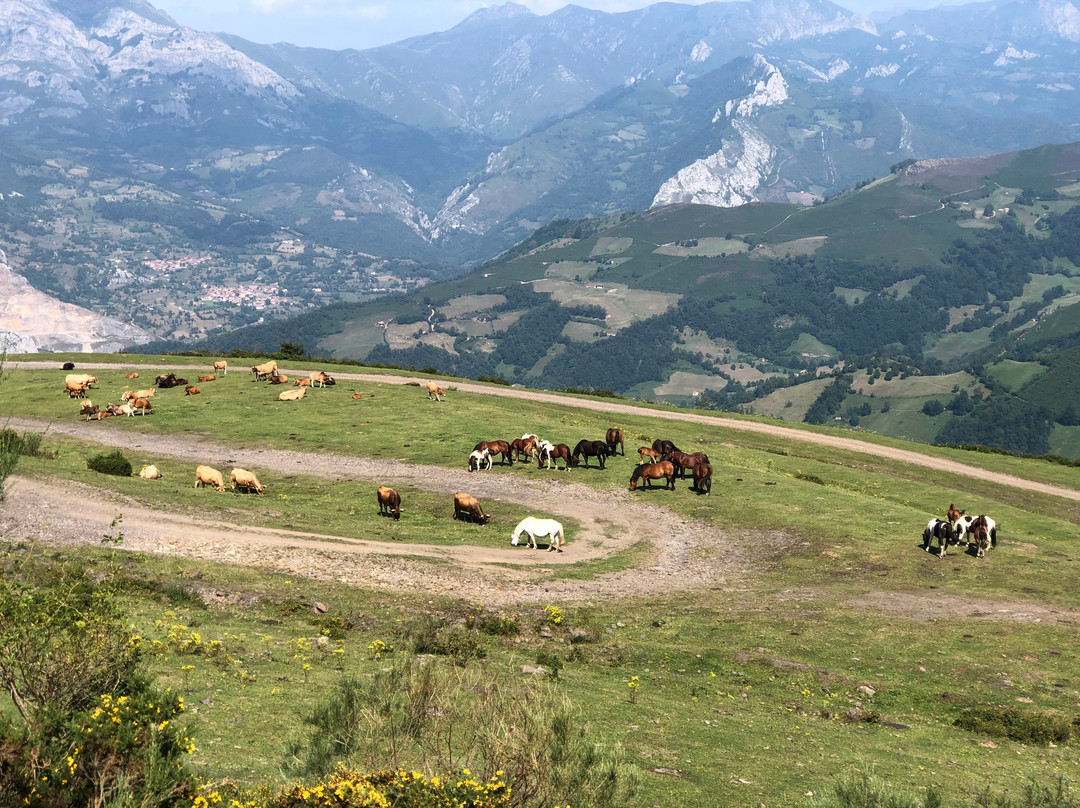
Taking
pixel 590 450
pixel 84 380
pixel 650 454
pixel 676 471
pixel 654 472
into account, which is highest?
pixel 650 454

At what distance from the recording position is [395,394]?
77.2 m

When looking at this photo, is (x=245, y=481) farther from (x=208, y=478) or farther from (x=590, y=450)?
(x=590, y=450)

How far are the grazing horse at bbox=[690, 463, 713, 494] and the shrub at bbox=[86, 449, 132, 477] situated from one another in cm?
3312

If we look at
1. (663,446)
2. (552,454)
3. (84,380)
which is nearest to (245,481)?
(552,454)

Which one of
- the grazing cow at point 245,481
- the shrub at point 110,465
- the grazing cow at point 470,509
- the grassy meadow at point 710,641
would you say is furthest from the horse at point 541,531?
the shrub at point 110,465

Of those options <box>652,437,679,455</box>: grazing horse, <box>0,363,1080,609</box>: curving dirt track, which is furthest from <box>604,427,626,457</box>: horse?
<box>0,363,1080,609</box>: curving dirt track

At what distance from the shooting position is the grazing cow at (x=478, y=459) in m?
53.3

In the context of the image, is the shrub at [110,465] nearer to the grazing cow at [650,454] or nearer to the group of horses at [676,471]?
the group of horses at [676,471]

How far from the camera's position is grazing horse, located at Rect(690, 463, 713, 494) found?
49719mm

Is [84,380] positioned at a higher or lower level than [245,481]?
higher

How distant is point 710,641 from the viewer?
2856 cm

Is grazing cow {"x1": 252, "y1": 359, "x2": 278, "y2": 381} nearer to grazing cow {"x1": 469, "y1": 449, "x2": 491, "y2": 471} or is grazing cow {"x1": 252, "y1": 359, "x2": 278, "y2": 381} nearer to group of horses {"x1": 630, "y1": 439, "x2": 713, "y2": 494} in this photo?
grazing cow {"x1": 469, "y1": 449, "x2": 491, "y2": 471}

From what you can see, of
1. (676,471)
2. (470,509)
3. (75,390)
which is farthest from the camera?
(75,390)

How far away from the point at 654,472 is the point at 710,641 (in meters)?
22.1
